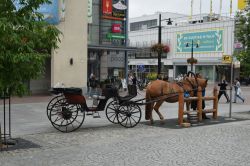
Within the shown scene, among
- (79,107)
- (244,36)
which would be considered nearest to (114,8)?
(244,36)

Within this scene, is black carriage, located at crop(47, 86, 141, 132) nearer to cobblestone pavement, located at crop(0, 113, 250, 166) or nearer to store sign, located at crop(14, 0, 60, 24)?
cobblestone pavement, located at crop(0, 113, 250, 166)

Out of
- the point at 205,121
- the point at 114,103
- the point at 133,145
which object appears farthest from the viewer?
the point at 205,121

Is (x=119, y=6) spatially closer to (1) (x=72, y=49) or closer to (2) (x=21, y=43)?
(1) (x=72, y=49)

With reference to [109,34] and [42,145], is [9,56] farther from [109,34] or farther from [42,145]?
[109,34]

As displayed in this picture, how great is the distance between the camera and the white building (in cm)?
6059

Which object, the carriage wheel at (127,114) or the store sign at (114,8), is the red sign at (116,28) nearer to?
the store sign at (114,8)

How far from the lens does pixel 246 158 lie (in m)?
8.80

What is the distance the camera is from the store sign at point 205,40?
61438 millimetres

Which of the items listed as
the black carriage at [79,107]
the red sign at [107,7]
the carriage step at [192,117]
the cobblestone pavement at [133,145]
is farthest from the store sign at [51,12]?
the carriage step at [192,117]

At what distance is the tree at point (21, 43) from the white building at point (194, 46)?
155 feet

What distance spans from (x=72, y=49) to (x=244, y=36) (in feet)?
37.7

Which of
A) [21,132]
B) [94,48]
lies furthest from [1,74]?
[94,48]

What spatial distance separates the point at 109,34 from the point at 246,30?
1512 cm

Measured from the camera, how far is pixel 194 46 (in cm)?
6481
